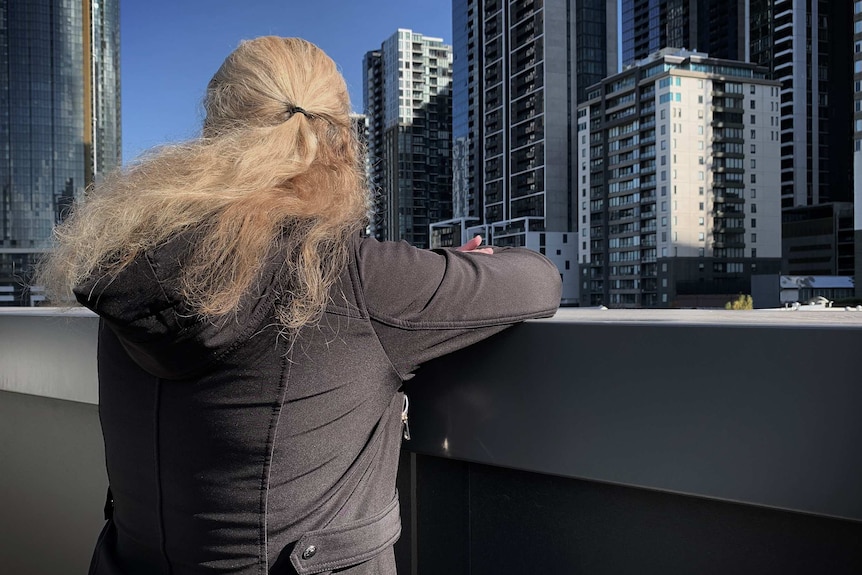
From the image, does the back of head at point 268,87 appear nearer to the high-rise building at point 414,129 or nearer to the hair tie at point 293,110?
the hair tie at point 293,110

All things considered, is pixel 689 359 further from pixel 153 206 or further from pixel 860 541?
pixel 153 206

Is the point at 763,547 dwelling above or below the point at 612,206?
below

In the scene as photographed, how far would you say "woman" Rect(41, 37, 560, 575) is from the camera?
0.62 meters

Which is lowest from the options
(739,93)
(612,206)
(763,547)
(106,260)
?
(763,547)

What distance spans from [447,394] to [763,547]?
35 cm

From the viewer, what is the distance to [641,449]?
0.67m

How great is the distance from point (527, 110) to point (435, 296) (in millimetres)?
52851

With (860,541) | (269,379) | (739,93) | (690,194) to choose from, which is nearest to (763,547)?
(860,541)

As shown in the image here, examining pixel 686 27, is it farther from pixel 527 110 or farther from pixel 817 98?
pixel 527 110

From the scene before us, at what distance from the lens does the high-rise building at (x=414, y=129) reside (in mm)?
64625

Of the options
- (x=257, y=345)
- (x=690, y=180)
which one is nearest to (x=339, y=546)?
(x=257, y=345)

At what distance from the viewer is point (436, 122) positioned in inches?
2606

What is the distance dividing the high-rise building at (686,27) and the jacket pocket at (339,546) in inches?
2424

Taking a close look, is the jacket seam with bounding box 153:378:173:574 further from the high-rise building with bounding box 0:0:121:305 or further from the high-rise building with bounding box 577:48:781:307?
the high-rise building with bounding box 0:0:121:305
